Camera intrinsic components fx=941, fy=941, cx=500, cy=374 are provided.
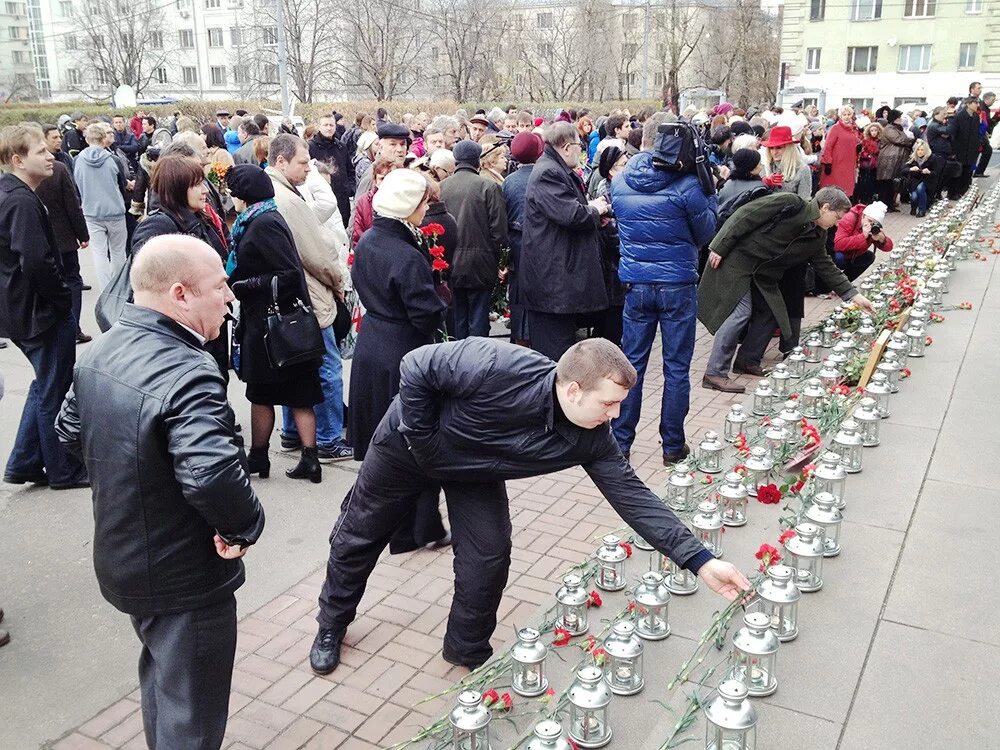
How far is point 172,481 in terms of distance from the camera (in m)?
2.72

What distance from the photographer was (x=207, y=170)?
821 centimetres

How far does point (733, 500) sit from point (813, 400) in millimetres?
1566

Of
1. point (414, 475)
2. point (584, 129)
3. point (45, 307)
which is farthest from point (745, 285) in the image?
point (584, 129)

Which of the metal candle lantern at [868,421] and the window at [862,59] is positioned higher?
the window at [862,59]

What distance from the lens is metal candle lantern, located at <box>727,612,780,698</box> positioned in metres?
2.84

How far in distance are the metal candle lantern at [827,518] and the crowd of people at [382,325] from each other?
86 centimetres

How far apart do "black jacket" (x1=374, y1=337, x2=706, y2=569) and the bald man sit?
0.78 meters

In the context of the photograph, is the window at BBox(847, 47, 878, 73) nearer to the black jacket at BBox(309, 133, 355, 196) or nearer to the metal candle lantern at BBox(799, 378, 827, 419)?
the black jacket at BBox(309, 133, 355, 196)

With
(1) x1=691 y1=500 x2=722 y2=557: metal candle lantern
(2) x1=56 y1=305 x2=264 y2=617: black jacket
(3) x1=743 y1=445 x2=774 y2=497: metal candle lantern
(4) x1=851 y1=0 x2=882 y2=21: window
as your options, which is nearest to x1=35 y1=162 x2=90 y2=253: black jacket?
(2) x1=56 y1=305 x2=264 y2=617: black jacket

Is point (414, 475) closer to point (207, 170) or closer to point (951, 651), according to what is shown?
point (951, 651)

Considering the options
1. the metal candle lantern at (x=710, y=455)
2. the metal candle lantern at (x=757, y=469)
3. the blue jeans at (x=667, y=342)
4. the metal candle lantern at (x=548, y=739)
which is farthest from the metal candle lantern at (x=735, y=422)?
the metal candle lantern at (x=548, y=739)

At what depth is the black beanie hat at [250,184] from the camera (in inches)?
209

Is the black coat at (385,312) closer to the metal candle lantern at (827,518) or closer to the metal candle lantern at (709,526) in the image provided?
the metal candle lantern at (709,526)

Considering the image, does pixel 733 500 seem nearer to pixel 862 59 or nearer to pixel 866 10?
pixel 862 59
